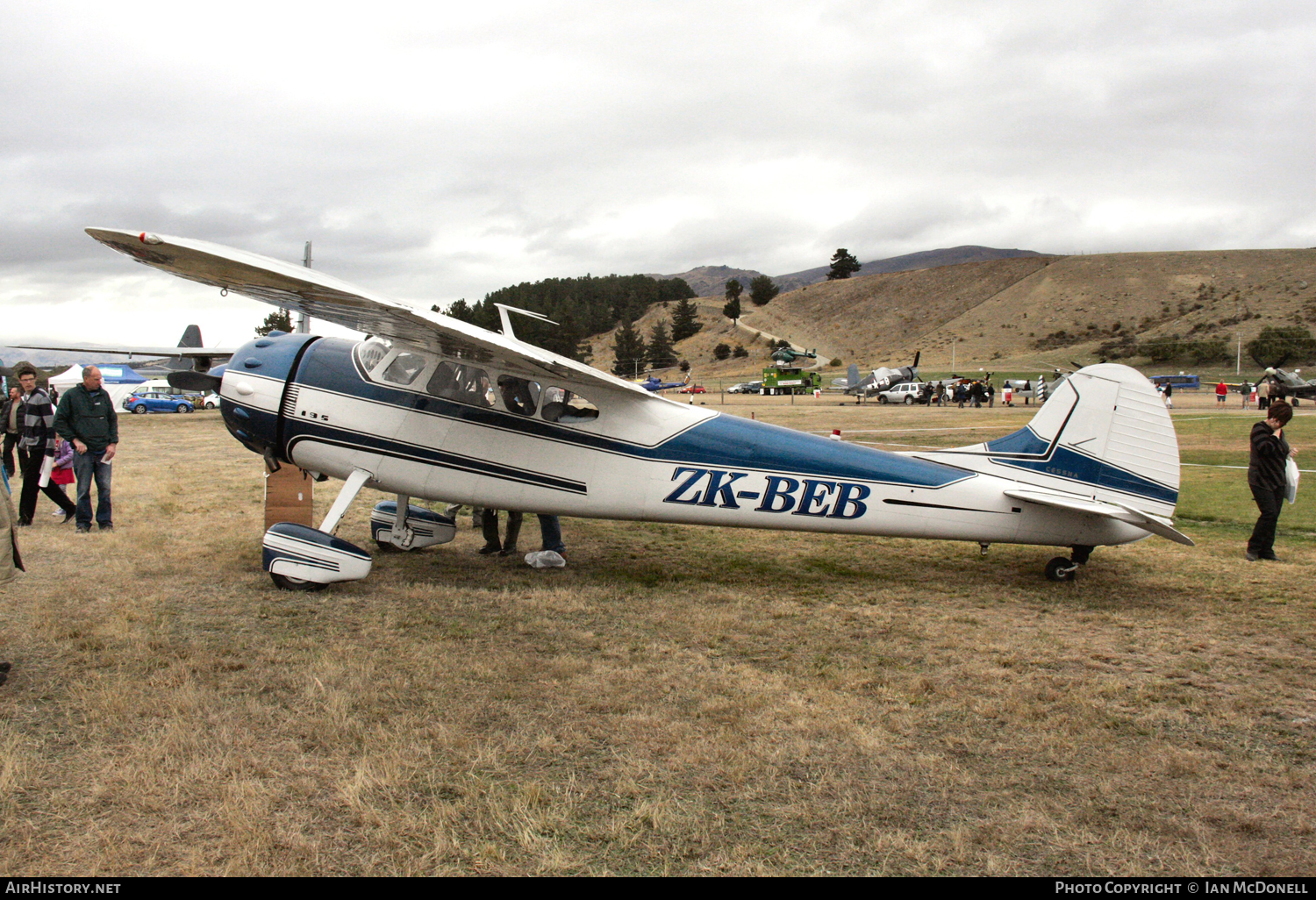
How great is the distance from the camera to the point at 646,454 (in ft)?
22.9

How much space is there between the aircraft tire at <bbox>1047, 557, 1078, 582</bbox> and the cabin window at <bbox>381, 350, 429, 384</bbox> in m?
6.00

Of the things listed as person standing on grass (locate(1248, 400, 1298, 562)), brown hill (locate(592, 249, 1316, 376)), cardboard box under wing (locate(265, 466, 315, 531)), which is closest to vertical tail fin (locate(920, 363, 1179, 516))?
person standing on grass (locate(1248, 400, 1298, 562))

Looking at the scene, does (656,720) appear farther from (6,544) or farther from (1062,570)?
(1062,570)

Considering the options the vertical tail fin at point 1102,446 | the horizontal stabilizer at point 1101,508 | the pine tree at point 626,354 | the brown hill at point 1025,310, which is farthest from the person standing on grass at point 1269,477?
the pine tree at point 626,354

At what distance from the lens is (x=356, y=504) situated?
11.2 meters

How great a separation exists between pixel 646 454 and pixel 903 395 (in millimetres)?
40241

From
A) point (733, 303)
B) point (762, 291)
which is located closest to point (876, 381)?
point (733, 303)

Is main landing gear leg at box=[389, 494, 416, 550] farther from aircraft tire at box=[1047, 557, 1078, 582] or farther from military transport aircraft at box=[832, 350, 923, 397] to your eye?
military transport aircraft at box=[832, 350, 923, 397]

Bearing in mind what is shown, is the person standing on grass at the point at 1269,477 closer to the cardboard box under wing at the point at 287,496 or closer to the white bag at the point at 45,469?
the cardboard box under wing at the point at 287,496

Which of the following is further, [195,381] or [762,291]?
[762,291]

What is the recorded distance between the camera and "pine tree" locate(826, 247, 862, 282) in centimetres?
14225

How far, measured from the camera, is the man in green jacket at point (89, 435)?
345 inches

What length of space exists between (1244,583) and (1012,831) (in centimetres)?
552

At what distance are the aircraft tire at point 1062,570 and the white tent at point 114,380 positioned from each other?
1573 inches
